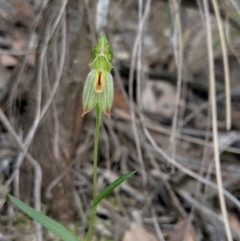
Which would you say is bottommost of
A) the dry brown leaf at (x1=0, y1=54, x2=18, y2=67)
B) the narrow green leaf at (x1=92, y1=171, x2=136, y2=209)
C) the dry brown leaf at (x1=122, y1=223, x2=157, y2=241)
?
the dry brown leaf at (x1=122, y1=223, x2=157, y2=241)

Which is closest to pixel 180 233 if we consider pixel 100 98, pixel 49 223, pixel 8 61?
pixel 49 223

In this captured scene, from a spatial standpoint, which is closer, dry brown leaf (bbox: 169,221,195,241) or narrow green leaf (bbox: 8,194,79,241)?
narrow green leaf (bbox: 8,194,79,241)

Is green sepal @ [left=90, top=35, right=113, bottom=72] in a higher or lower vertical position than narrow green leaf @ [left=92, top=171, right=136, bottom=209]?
higher

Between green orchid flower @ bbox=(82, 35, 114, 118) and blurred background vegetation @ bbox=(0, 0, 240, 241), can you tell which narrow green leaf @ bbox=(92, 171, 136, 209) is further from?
blurred background vegetation @ bbox=(0, 0, 240, 241)

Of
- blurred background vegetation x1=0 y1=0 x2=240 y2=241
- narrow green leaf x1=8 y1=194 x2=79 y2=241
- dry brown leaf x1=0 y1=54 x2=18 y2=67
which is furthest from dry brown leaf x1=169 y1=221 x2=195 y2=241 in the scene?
dry brown leaf x1=0 y1=54 x2=18 y2=67

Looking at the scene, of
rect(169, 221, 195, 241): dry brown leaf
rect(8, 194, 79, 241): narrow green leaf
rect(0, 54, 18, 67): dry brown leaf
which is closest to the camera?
rect(8, 194, 79, 241): narrow green leaf

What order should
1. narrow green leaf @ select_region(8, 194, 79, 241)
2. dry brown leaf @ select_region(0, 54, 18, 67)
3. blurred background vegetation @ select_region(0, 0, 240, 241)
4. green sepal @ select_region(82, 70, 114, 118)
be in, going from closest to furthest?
green sepal @ select_region(82, 70, 114, 118) < narrow green leaf @ select_region(8, 194, 79, 241) < blurred background vegetation @ select_region(0, 0, 240, 241) < dry brown leaf @ select_region(0, 54, 18, 67)

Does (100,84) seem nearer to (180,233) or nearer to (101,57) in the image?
(101,57)
